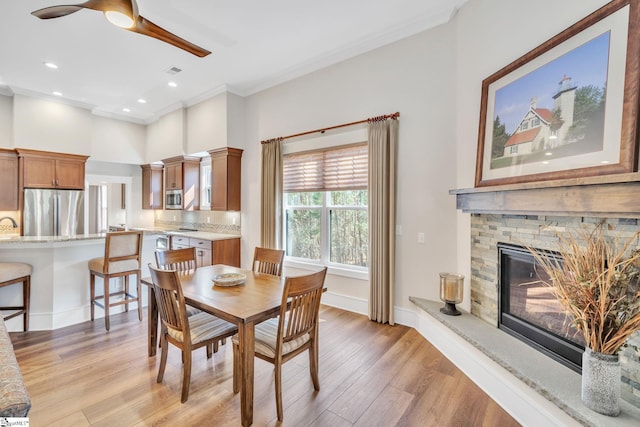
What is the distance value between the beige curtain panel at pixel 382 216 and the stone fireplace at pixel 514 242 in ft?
3.00

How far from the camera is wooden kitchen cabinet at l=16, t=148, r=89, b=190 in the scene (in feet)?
16.5

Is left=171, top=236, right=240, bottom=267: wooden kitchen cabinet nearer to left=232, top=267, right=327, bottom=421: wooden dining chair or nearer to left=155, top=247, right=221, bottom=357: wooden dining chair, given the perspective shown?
left=155, top=247, right=221, bottom=357: wooden dining chair

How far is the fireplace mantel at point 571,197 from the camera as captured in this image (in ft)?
4.72

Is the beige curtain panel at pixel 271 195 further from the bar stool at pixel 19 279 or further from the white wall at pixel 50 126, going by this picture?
the white wall at pixel 50 126

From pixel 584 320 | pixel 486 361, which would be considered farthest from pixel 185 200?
pixel 584 320

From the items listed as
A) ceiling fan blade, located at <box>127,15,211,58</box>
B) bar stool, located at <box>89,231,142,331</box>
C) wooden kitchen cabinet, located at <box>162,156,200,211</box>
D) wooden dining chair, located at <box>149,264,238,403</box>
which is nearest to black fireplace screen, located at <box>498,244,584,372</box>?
wooden dining chair, located at <box>149,264,238,403</box>

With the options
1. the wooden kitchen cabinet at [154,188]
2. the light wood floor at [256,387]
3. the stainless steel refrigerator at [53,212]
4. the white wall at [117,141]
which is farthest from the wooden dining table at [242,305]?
the white wall at [117,141]

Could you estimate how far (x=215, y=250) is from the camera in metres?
4.78

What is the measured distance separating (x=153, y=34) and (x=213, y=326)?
2531 mm

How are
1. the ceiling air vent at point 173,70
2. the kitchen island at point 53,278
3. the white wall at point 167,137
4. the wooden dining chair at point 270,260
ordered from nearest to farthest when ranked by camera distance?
1. the wooden dining chair at point 270,260
2. the kitchen island at point 53,278
3. the ceiling air vent at point 173,70
4. the white wall at point 167,137

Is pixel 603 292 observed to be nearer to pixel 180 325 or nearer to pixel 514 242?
pixel 514 242

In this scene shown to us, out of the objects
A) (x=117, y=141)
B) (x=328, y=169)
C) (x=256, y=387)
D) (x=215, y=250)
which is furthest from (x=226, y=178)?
(x=256, y=387)

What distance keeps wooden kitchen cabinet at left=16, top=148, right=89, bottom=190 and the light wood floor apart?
323 centimetres

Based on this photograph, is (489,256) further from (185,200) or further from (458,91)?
(185,200)
